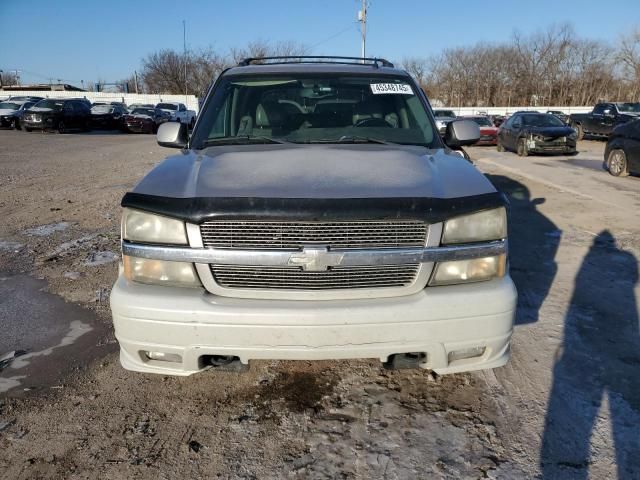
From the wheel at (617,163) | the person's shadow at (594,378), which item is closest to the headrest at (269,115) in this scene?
the person's shadow at (594,378)

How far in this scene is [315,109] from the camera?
12.2ft

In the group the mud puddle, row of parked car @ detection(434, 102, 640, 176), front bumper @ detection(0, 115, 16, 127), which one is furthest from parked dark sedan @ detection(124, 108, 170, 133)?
the mud puddle

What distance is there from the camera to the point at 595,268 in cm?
502

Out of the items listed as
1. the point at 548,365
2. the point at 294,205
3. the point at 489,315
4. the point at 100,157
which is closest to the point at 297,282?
the point at 294,205

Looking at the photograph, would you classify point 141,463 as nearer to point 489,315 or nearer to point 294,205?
point 294,205

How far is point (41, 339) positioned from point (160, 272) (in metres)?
1.74

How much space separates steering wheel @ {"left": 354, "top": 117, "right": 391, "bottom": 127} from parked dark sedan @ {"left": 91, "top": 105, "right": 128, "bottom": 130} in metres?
30.1

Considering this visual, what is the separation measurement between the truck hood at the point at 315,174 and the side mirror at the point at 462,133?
0.86 meters

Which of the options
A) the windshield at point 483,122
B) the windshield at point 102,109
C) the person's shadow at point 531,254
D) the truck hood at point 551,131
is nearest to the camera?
the person's shadow at point 531,254

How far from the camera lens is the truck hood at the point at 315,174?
2338 millimetres

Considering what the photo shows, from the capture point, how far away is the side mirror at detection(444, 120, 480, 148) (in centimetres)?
384

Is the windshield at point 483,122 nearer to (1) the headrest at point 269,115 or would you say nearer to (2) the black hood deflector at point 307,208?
(1) the headrest at point 269,115

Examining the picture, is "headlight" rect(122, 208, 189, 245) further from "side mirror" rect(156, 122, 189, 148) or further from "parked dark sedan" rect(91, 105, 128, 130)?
"parked dark sedan" rect(91, 105, 128, 130)

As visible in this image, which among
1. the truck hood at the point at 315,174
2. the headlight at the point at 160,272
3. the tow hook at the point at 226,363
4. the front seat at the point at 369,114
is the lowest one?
the tow hook at the point at 226,363
